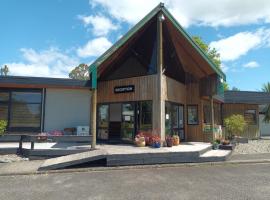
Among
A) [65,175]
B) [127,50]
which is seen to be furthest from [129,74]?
[65,175]

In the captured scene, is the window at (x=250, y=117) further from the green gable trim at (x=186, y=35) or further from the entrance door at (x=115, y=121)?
the entrance door at (x=115, y=121)

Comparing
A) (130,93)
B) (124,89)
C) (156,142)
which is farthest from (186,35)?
(156,142)

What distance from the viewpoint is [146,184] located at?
6609mm

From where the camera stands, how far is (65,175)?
25.3 feet

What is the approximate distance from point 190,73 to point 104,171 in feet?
29.9

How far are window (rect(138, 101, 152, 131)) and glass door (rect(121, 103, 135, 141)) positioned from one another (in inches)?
17.4

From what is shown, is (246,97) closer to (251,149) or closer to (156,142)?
(251,149)

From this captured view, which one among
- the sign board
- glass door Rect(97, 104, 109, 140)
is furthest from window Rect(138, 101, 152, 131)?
glass door Rect(97, 104, 109, 140)

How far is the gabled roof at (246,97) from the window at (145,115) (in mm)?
9520

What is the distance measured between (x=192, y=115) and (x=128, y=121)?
14.2ft

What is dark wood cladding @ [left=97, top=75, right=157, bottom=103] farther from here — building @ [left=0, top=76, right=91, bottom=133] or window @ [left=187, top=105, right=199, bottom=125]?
window @ [left=187, top=105, right=199, bottom=125]

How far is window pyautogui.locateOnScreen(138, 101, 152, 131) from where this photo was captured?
1201 cm

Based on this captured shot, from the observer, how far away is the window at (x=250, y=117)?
2012 centimetres

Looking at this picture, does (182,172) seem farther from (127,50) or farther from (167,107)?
(127,50)
